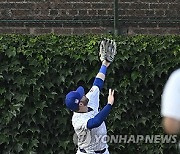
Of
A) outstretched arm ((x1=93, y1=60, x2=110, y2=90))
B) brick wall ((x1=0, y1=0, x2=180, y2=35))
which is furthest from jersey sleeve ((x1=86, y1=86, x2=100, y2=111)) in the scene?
brick wall ((x1=0, y1=0, x2=180, y2=35))

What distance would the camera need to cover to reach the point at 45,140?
7297 millimetres

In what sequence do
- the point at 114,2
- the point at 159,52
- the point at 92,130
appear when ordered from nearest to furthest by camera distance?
the point at 92,130 → the point at 159,52 → the point at 114,2

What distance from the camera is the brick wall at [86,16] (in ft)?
27.0

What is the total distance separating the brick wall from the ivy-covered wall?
100 centimetres

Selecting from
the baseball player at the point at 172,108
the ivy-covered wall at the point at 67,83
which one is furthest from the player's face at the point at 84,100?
the baseball player at the point at 172,108

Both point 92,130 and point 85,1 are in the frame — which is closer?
point 92,130

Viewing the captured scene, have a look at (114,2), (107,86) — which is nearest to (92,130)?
(107,86)

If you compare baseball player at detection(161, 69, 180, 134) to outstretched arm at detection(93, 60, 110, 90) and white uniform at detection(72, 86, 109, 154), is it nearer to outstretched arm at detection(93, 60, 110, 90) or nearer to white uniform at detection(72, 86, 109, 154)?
white uniform at detection(72, 86, 109, 154)

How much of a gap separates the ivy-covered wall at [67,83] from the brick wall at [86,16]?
3.27ft

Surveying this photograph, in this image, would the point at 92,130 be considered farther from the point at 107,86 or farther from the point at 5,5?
the point at 5,5

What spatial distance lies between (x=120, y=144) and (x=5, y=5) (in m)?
2.76

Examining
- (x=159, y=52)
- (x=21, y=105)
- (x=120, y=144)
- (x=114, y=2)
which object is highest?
(x=114, y=2)

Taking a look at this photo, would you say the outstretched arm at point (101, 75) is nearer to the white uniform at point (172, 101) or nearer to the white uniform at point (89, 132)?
the white uniform at point (89, 132)

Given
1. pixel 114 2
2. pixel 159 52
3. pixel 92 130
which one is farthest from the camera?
pixel 114 2
